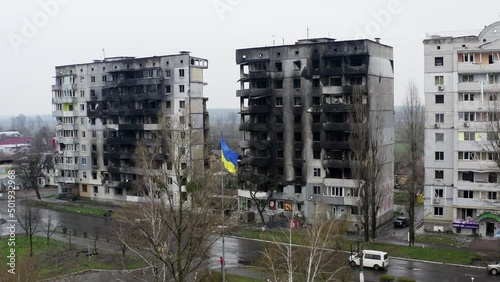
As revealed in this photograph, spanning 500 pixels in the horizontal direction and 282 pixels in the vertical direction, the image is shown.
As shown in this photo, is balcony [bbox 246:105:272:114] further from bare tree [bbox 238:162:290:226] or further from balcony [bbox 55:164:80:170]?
balcony [bbox 55:164:80:170]

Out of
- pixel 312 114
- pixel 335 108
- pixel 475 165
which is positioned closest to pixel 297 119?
pixel 312 114

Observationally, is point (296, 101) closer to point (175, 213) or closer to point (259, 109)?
point (259, 109)

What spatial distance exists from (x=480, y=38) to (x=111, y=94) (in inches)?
1702

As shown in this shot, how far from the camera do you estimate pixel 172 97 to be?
6088cm

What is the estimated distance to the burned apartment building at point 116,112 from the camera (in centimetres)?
6072

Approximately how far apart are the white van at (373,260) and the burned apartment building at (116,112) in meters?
22.0

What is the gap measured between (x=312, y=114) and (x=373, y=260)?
18348mm

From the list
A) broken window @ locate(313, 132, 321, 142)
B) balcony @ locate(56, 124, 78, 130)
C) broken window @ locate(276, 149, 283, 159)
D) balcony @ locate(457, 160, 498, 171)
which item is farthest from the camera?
balcony @ locate(56, 124, 78, 130)

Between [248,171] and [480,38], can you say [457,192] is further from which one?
[248,171]

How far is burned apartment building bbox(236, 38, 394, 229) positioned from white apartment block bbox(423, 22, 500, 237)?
506cm

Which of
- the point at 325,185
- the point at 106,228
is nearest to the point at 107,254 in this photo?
the point at 106,228

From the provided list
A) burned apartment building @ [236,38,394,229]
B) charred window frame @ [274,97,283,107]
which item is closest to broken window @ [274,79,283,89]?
burned apartment building @ [236,38,394,229]

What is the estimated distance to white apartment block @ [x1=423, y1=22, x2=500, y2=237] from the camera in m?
45.0

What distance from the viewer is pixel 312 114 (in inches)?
2013
